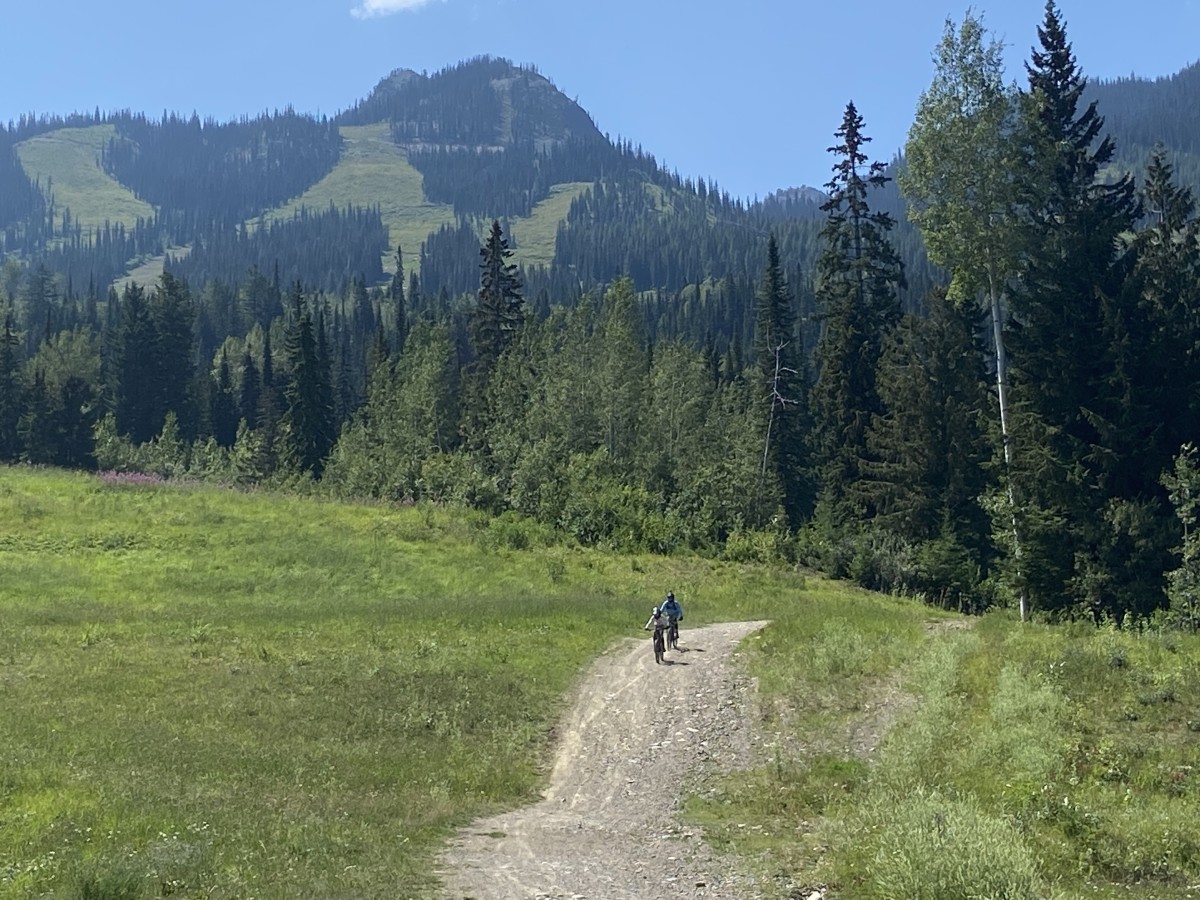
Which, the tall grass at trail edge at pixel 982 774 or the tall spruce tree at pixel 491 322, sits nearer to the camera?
the tall grass at trail edge at pixel 982 774

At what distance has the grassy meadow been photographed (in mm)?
11227

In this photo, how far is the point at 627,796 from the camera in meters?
17.3

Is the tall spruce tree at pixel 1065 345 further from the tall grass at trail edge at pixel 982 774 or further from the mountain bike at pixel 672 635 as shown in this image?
the mountain bike at pixel 672 635

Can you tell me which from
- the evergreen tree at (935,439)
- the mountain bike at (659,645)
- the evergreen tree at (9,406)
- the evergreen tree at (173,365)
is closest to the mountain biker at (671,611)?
the mountain bike at (659,645)

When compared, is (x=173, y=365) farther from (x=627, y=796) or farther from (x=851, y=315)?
(x=627, y=796)

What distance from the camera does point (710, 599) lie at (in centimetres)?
3925

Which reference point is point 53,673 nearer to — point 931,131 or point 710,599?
point 710,599

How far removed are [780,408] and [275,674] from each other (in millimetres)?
45849

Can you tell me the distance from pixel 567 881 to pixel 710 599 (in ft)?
89.7

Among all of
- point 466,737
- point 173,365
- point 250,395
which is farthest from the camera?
point 250,395

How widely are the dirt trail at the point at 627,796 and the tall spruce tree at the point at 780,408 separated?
118ft

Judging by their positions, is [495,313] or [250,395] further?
[250,395]

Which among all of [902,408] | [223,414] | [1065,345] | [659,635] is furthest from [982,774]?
[223,414]

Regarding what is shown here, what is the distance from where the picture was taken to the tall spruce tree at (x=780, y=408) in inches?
2530
